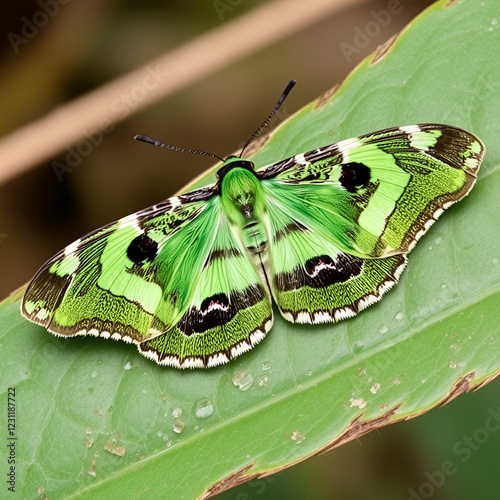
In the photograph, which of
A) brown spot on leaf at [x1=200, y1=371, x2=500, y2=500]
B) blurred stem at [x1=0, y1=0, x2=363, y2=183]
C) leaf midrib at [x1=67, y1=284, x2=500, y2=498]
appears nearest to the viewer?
brown spot on leaf at [x1=200, y1=371, x2=500, y2=500]

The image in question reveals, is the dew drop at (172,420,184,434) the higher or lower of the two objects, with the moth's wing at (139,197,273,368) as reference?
lower

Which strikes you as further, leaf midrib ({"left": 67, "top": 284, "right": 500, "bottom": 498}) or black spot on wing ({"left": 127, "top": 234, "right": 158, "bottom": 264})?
black spot on wing ({"left": 127, "top": 234, "right": 158, "bottom": 264})

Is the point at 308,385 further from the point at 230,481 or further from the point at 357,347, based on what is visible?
the point at 230,481

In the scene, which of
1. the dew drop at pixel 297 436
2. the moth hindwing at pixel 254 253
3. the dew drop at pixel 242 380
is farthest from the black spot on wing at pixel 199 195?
the dew drop at pixel 297 436

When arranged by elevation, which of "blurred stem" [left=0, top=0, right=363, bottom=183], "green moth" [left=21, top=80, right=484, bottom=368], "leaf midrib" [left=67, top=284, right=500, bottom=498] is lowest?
"leaf midrib" [left=67, top=284, right=500, bottom=498]

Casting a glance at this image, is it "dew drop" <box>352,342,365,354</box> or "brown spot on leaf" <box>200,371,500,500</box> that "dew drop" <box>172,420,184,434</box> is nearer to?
"brown spot on leaf" <box>200,371,500,500</box>

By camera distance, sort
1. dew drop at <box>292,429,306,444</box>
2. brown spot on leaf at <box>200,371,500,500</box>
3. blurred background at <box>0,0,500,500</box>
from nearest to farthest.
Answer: brown spot on leaf at <box>200,371,500,500</box>, dew drop at <box>292,429,306,444</box>, blurred background at <box>0,0,500,500</box>

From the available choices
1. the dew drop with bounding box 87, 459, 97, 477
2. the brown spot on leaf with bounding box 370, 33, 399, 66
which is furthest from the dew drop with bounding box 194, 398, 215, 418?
the brown spot on leaf with bounding box 370, 33, 399, 66

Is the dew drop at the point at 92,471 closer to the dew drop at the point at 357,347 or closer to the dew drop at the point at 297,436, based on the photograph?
the dew drop at the point at 297,436

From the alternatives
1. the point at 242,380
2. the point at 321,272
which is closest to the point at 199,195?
the point at 321,272
